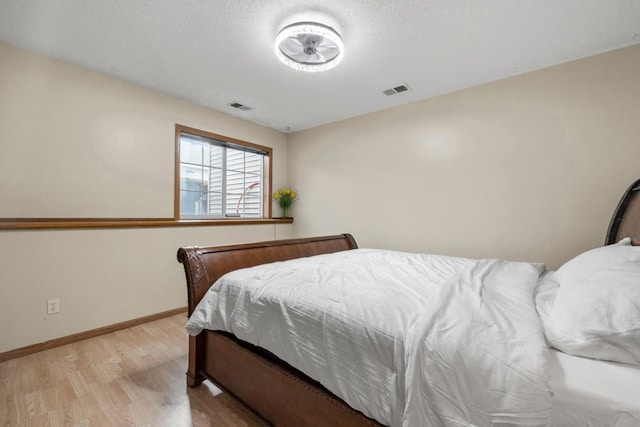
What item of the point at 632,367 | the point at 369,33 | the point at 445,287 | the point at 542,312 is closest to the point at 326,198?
the point at 369,33

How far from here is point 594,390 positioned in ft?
2.26

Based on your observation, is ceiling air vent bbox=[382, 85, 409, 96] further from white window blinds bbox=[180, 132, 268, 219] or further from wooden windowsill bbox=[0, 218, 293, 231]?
wooden windowsill bbox=[0, 218, 293, 231]

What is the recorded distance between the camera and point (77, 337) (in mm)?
2305

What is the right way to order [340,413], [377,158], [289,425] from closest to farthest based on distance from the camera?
1. [340,413]
2. [289,425]
3. [377,158]

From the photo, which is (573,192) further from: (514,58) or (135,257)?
(135,257)

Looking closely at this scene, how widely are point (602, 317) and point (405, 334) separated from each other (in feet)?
1.87

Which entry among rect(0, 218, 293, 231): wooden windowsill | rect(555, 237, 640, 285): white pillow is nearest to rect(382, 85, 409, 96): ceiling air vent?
rect(555, 237, 640, 285): white pillow

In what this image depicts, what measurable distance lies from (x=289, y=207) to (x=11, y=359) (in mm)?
3170

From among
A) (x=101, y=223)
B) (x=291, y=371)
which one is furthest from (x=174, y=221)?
(x=291, y=371)

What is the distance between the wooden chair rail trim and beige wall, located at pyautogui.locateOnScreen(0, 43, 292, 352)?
0.13 ft

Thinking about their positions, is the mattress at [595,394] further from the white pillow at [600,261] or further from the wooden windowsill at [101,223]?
the wooden windowsill at [101,223]

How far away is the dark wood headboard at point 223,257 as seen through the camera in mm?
1642

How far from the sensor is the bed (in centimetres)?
70

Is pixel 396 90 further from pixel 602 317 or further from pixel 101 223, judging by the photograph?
pixel 101 223
